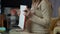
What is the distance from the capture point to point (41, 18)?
1301 mm

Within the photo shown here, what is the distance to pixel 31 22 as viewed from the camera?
4.40 feet

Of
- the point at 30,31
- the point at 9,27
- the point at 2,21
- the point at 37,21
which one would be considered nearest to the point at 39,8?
the point at 37,21

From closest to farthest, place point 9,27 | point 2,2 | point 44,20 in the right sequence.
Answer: point 44,20, point 9,27, point 2,2

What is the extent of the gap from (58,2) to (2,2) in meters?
0.90

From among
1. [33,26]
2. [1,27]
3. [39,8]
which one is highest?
[39,8]

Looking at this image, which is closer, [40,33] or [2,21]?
[40,33]

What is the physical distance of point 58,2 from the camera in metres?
2.20

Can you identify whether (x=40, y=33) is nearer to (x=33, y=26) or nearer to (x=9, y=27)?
(x=33, y=26)

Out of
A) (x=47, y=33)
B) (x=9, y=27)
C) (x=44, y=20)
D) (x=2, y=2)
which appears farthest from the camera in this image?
(x=2, y=2)

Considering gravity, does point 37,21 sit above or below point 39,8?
below

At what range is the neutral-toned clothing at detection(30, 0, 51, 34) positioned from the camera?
127 cm

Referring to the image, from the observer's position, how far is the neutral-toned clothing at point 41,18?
127 cm

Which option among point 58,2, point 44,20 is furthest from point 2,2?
point 44,20

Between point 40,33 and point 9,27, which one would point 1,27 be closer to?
point 9,27
